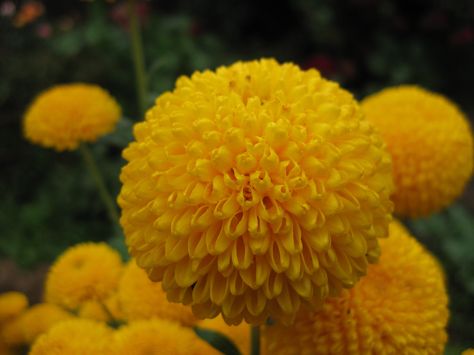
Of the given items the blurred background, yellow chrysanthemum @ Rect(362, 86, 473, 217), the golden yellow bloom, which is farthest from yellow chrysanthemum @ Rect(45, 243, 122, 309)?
the blurred background

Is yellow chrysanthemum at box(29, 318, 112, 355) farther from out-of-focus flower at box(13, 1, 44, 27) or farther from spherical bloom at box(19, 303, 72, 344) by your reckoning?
out-of-focus flower at box(13, 1, 44, 27)

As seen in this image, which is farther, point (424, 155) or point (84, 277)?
point (424, 155)

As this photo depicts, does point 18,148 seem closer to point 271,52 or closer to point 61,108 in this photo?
point 271,52

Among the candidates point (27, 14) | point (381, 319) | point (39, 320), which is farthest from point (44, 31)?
point (381, 319)

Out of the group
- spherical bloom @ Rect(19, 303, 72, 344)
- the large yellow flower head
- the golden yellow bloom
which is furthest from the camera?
the golden yellow bloom

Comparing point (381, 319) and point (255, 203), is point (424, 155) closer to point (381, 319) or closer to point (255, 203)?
point (381, 319)

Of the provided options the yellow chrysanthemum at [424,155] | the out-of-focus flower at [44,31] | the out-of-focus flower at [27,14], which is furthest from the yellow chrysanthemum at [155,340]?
the out-of-focus flower at [27,14]
